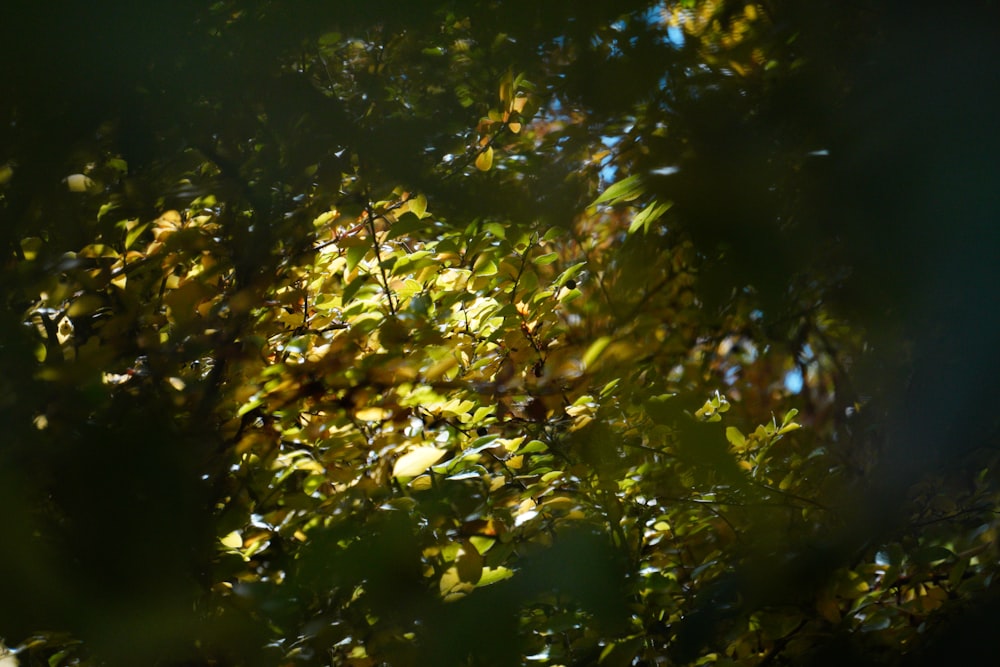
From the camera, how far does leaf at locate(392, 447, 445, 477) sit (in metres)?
Answer: 1.27

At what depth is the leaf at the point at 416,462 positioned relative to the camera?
50.0 inches

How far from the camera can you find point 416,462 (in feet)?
4.17

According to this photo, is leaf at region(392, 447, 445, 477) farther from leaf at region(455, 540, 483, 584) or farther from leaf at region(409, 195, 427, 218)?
leaf at region(409, 195, 427, 218)

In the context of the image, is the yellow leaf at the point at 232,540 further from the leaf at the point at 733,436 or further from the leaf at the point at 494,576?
the leaf at the point at 733,436

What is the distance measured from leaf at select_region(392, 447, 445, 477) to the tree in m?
0.01

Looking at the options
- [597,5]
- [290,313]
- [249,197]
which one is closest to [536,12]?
[597,5]

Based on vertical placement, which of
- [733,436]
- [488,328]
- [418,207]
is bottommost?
[733,436]

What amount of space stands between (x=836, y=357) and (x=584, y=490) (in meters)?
0.67

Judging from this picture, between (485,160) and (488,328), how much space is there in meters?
0.40

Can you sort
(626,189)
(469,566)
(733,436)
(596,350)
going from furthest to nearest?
(733,436) → (469,566) → (596,350) → (626,189)

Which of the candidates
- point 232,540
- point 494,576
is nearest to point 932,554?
point 494,576

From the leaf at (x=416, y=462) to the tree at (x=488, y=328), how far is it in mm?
12

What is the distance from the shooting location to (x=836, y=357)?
1.76 m

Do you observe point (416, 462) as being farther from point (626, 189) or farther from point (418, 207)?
point (626, 189)
